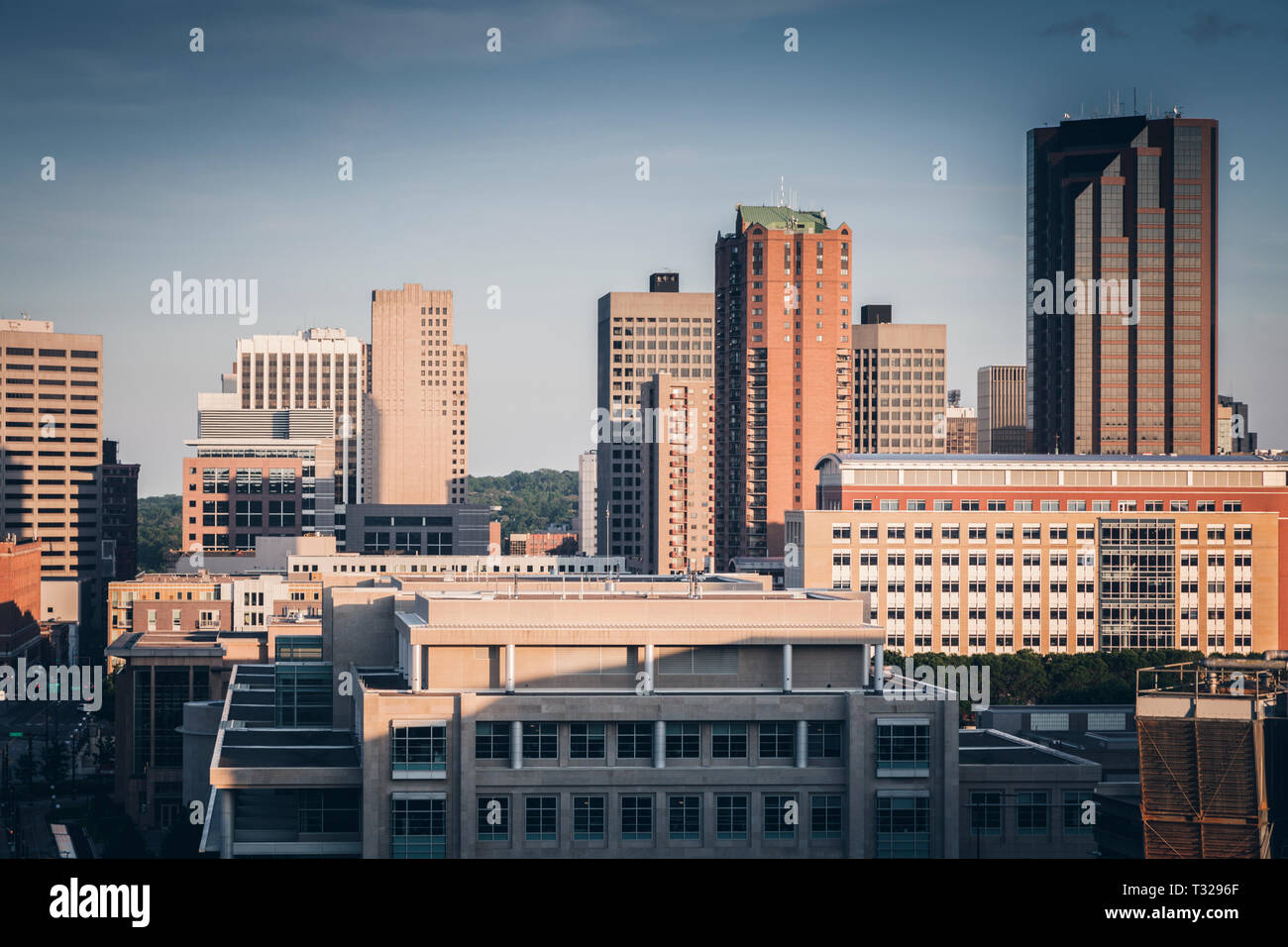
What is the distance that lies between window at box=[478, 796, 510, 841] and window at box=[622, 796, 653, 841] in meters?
3.22

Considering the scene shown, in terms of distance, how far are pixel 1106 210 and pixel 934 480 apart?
6140cm

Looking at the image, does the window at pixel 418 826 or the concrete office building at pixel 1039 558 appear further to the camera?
the concrete office building at pixel 1039 558

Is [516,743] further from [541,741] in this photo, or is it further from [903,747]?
[903,747]

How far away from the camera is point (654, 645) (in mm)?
42344

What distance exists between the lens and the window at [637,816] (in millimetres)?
40594

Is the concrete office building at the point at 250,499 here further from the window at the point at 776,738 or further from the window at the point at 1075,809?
the window at the point at 1075,809

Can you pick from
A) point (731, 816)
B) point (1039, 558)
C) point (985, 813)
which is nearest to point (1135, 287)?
point (1039, 558)

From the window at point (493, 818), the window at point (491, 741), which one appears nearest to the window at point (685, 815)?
the window at point (493, 818)

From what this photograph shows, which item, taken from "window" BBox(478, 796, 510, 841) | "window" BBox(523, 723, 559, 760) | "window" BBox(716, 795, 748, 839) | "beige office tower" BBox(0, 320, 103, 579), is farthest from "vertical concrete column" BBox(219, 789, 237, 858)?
Answer: "beige office tower" BBox(0, 320, 103, 579)

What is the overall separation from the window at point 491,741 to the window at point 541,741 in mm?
513

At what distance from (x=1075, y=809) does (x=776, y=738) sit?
31.6ft
